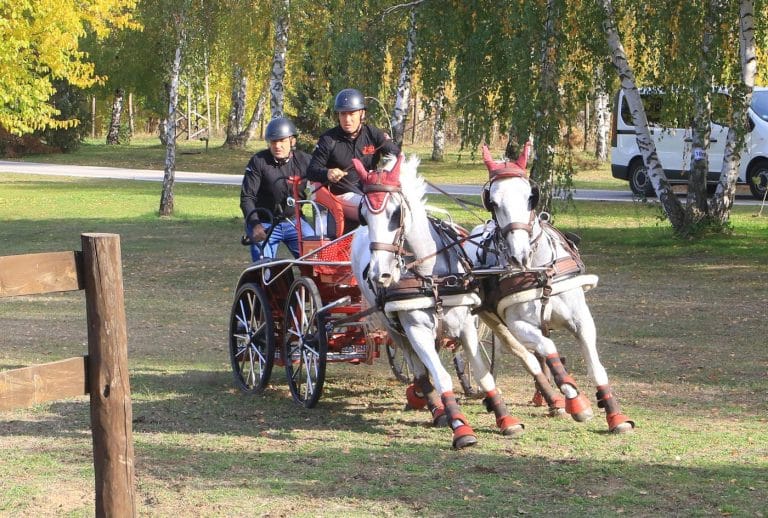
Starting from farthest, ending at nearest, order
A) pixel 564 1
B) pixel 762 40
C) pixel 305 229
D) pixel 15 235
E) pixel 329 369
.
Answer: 1. pixel 15 235
2. pixel 762 40
3. pixel 564 1
4. pixel 329 369
5. pixel 305 229

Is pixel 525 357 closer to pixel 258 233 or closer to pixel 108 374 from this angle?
pixel 258 233

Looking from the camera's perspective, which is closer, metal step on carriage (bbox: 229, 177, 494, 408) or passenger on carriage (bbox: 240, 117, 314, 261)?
metal step on carriage (bbox: 229, 177, 494, 408)

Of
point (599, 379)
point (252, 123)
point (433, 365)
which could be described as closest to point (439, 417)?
point (433, 365)

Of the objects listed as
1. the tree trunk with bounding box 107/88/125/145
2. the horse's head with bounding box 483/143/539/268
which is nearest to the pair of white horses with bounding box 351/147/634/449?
the horse's head with bounding box 483/143/539/268

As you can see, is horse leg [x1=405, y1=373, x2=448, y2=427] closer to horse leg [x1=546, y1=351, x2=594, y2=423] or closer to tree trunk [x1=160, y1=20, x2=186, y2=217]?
horse leg [x1=546, y1=351, x2=594, y2=423]

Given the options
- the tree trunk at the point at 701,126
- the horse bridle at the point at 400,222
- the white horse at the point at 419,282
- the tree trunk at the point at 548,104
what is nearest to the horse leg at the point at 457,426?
the white horse at the point at 419,282

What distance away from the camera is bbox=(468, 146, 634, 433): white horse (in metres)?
6.89

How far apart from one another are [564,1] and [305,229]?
703 centimetres

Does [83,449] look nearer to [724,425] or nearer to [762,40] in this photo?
[724,425]

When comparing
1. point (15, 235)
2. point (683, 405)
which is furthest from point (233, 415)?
point (15, 235)

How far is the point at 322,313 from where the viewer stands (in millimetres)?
7863

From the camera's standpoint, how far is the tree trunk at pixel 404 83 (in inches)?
681

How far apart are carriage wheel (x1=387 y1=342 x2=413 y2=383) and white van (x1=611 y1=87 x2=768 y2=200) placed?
44.0 ft

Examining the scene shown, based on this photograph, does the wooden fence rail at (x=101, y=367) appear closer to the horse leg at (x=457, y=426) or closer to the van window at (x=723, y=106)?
the horse leg at (x=457, y=426)
